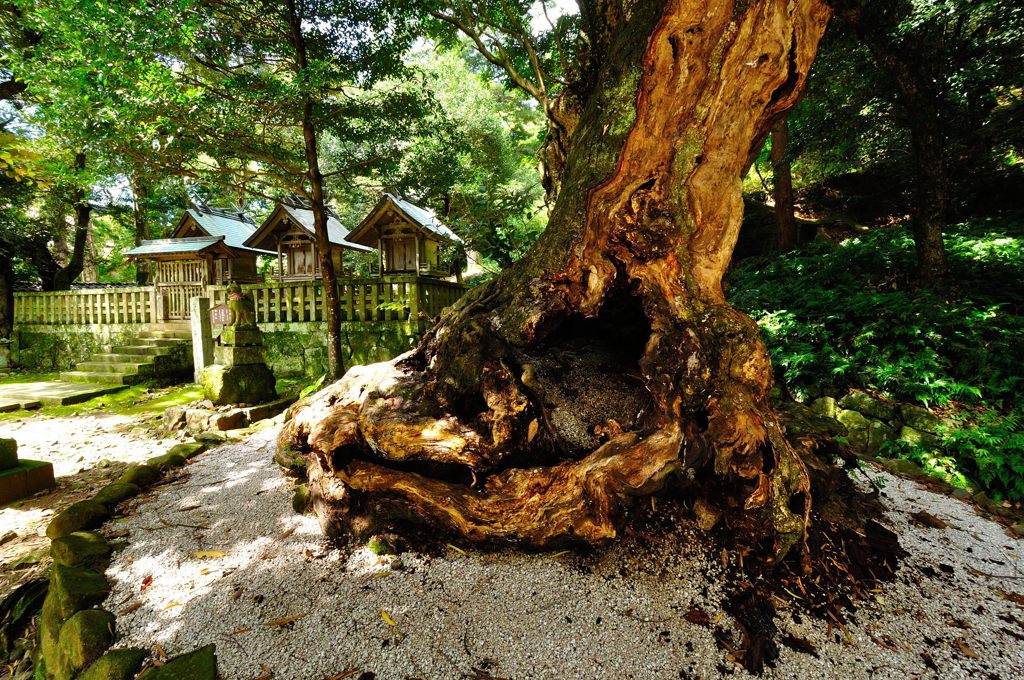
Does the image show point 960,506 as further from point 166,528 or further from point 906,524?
point 166,528

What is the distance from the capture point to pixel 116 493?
3129mm

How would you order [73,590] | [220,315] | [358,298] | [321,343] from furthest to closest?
[220,315], [321,343], [358,298], [73,590]

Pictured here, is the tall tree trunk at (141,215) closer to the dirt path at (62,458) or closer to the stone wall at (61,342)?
the stone wall at (61,342)

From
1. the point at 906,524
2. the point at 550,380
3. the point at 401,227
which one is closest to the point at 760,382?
the point at 550,380

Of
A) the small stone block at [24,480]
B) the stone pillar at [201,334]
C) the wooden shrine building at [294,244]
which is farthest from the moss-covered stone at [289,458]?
the wooden shrine building at [294,244]

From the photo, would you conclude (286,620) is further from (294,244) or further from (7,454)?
(294,244)

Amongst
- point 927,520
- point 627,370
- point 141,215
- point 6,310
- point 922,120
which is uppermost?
point 141,215

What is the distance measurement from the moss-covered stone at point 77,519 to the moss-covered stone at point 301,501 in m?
1.31

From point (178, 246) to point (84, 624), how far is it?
1271 centimetres

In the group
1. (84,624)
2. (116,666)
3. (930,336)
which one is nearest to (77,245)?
(84,624)

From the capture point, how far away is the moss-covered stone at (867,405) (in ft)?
13.5

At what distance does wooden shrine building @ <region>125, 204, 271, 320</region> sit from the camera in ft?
37.2

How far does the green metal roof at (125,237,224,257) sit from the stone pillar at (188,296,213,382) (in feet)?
16.2

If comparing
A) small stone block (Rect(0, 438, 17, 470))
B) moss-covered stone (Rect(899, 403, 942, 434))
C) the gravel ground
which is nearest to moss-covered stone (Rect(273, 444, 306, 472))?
the gravel ground
